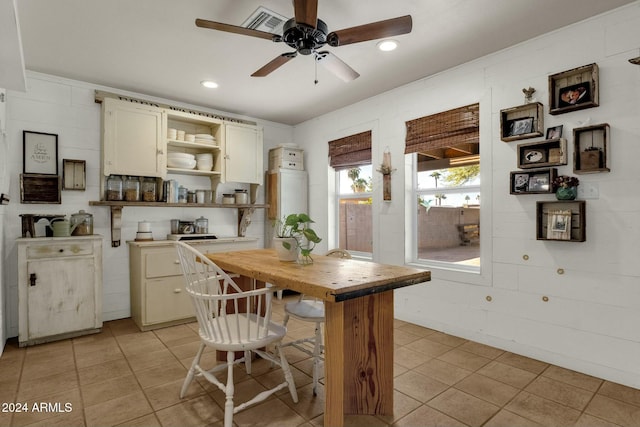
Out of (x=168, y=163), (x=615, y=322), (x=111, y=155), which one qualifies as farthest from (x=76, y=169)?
(x=615, y=322)

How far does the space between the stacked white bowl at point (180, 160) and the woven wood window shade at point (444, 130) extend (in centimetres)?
247

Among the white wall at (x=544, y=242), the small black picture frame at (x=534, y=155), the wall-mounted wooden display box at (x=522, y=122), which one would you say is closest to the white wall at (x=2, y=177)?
the white wall at (x=544, y=242)

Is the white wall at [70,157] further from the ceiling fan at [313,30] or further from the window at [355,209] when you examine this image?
the ceiling fan at [313,30]

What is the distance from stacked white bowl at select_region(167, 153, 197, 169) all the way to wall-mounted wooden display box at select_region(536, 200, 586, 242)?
139 inches

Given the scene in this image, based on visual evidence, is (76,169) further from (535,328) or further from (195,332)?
(535,328)

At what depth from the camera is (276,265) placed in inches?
82.9

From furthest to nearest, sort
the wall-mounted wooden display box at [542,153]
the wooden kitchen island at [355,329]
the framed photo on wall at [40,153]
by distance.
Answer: the framed photo on wall at [40,153] < the wall-mounted wooden display box at [542,153] < the wooden kitchen island at [355,329]

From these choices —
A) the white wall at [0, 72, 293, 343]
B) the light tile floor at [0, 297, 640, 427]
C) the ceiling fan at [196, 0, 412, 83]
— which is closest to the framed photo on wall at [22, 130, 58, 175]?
the white wall at [0, 72, 293, 343]

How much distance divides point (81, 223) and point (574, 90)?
4.40m

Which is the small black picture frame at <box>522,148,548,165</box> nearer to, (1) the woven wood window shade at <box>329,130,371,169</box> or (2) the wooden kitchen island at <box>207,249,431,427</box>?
(2) the wooden kitchen island at <box>207,249,431,427</box>

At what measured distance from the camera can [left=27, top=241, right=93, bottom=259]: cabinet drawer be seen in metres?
2.97

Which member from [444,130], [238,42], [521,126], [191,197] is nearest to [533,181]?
[521,126]

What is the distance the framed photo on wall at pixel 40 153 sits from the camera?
3275 mm

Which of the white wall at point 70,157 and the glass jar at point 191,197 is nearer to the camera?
the white wall at point 70,157
